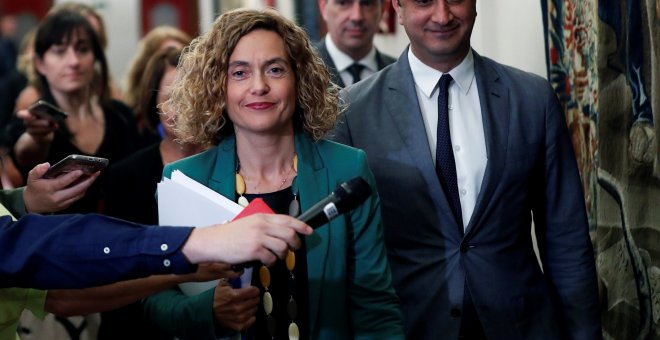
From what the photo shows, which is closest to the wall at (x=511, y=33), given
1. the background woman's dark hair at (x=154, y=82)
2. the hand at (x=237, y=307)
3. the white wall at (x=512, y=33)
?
the white wall at (x=512, y=33)

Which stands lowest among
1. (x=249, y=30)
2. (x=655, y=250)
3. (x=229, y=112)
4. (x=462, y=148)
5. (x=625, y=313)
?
(x=625, y=313)

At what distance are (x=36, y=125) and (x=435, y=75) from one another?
6.12ft

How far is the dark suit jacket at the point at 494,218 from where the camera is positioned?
11.8 ft

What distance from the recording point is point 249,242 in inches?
92.6

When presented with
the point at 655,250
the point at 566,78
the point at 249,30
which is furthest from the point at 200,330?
the point at 566,78

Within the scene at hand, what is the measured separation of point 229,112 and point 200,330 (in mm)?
570

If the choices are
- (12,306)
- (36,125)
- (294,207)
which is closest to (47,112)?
(36,125)

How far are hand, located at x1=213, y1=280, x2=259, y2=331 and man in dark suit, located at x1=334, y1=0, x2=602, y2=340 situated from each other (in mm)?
722

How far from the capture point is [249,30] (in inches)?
128

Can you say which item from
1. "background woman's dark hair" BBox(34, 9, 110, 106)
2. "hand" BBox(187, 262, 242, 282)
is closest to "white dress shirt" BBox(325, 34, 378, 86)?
"background woman's dark hair" BBox(34, 9, 110, 106)

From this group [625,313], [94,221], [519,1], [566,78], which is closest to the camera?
[94,221]

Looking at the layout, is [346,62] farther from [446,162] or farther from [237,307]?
[237,307]

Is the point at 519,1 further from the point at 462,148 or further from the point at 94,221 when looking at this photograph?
the point at 94,221

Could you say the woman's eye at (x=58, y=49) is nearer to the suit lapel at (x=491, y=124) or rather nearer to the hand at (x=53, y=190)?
the hand at (x=53, y=190)
